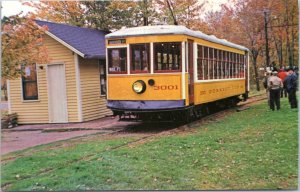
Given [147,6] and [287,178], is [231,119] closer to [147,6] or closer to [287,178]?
[147,6]

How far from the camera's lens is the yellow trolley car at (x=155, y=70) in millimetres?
10312

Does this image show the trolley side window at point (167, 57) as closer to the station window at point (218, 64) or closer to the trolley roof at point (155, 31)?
the trolley roof at point (155, 31)

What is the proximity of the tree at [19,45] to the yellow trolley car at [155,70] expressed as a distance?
1.67 meters

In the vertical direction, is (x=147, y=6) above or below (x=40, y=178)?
above

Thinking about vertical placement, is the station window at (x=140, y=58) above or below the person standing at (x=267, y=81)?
above

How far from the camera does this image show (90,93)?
1305 centimetres

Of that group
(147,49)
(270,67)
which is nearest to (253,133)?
(270,67)

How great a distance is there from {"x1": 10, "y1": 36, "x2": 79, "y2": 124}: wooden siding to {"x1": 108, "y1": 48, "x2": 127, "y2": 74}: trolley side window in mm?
1575

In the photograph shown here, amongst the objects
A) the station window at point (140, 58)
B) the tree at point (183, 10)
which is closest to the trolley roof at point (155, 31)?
the tree at point (183, 10)

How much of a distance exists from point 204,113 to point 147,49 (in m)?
3.22

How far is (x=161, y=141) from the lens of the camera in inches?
348

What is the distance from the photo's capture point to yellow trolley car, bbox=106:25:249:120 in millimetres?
10312

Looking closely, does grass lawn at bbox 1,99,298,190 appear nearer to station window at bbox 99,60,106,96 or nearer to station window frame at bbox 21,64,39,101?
station window frame at bbox 21,64,39,101

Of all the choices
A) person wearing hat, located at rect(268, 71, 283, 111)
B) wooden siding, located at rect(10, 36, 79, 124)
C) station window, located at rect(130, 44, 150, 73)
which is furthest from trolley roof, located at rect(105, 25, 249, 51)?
wooden siding, located at rect(10, 36, 79, 124)
